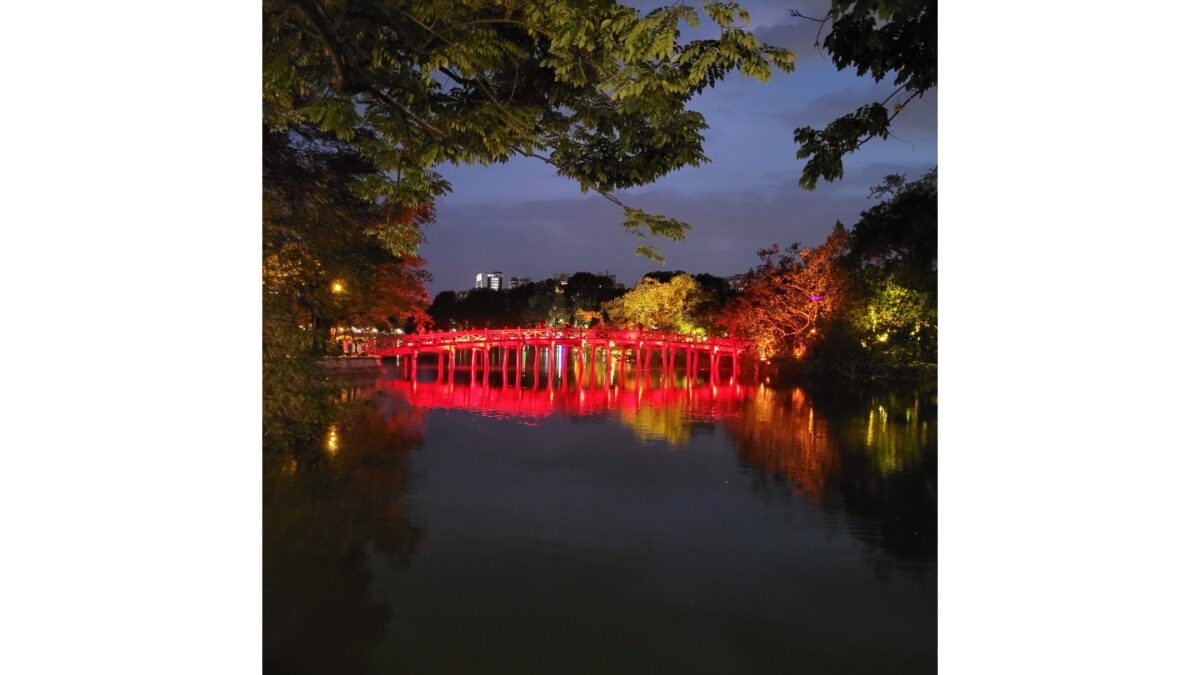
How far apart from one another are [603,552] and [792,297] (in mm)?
12301

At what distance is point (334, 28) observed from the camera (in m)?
2.49

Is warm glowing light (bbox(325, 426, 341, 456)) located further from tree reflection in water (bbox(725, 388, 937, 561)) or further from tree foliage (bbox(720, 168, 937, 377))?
tree foliage (bbox(720, 168, 937, 377))

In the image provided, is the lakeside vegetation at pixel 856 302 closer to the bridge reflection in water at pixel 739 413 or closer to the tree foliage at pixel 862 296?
the tree foliage at pixel 862 296

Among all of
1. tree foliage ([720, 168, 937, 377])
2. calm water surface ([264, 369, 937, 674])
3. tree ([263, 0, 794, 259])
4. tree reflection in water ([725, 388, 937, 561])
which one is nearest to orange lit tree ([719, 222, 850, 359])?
tree foliage ([720, 168, 937, 377])

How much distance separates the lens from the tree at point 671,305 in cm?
2202

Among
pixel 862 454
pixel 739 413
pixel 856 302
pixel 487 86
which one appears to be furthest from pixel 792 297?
pixel 487 86

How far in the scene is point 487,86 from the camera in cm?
295

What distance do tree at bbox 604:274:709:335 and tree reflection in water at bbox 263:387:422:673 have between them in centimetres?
1458

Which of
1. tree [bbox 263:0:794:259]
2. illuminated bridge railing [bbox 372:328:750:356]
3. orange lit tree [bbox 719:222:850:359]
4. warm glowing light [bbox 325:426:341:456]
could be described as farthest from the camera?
illuminated bridge railing [bbox 372:328:750:356]

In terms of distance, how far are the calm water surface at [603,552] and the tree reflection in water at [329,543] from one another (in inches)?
0.6

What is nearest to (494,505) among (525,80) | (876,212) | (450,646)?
(450,646)

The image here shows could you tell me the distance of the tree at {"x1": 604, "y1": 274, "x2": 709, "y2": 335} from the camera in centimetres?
2202

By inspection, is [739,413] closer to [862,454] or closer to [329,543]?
[862,454]
